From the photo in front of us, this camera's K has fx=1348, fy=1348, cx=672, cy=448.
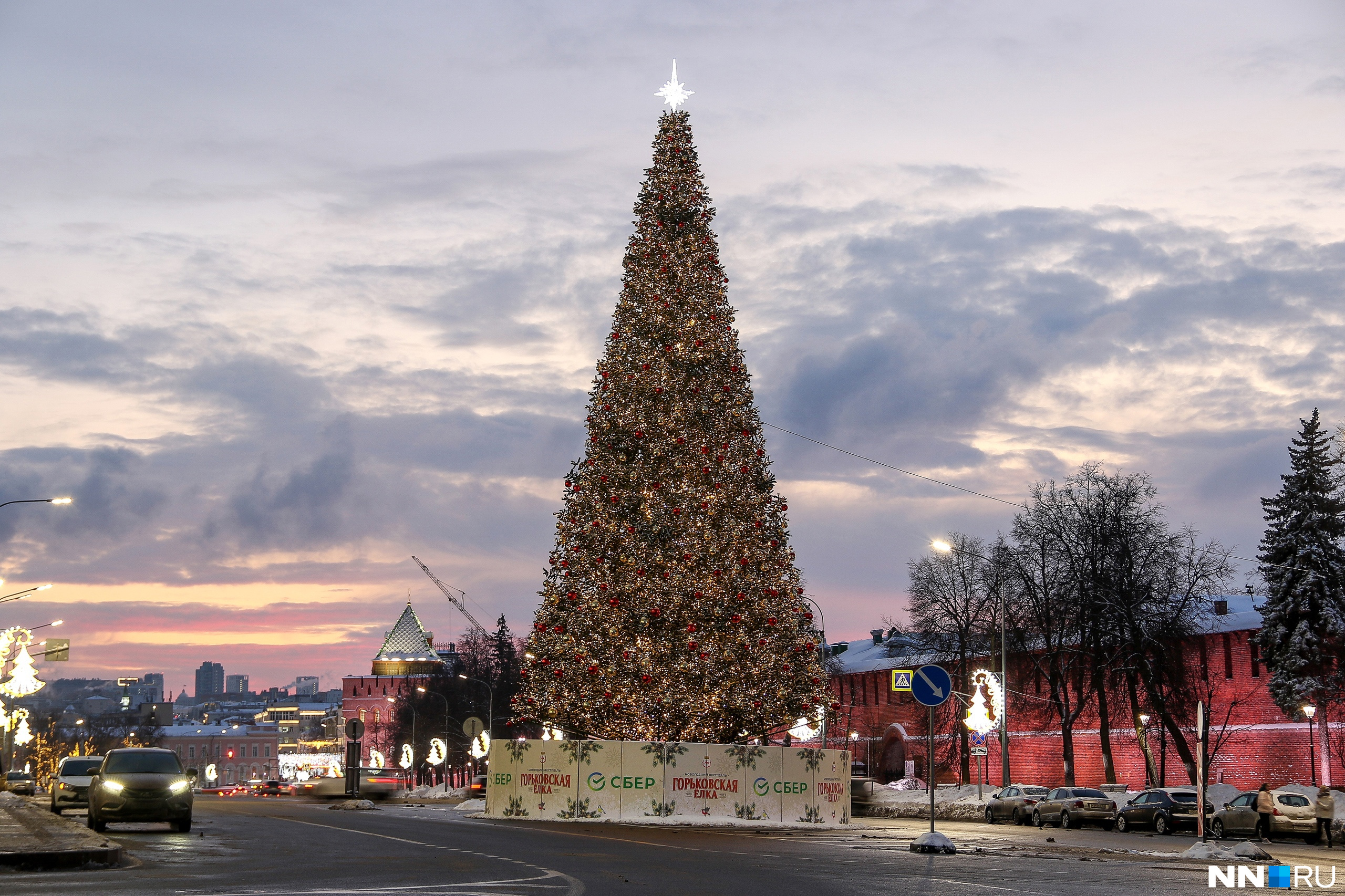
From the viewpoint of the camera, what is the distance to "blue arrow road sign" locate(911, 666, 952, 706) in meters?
21.2

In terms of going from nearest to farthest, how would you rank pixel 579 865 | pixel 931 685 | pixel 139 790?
pixel 579 865 → pixel 931 685 → pixel 139 790

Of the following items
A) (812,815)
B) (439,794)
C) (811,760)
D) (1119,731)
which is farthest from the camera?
(439,794)

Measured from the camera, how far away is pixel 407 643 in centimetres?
16975

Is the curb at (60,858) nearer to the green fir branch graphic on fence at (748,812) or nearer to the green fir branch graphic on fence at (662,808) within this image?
the green fir branch graphic on fence at (662,808)

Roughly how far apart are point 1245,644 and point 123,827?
152 feet

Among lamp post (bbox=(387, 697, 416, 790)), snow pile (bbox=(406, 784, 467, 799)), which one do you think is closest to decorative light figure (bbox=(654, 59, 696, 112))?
snow pile (bbox=(406, 784, 467, 799))

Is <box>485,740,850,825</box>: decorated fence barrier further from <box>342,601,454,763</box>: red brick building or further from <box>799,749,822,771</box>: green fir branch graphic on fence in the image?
<box>342,601,454,763</box>: red brick building

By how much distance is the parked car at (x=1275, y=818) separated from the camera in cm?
3294

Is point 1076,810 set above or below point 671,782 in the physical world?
below

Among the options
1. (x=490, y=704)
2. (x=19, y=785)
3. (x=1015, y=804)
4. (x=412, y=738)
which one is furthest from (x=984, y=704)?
(x=412, y=738)

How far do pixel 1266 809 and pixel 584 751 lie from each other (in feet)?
50.6

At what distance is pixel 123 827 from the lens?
1065 inches

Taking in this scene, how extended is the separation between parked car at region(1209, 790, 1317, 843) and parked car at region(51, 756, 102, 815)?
27.2 meters

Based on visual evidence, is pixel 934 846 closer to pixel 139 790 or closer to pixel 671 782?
pixel 671 782
